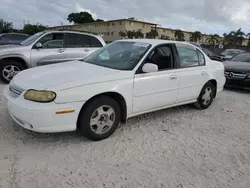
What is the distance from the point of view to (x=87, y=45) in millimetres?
7641

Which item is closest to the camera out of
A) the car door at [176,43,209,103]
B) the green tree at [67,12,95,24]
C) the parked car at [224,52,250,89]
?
the car door at [176,43,209,103]

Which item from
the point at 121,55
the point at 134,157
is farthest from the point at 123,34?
the point at 134,157

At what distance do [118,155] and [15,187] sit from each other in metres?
1.27

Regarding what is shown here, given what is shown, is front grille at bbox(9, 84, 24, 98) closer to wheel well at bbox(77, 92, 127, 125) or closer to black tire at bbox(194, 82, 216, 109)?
wheel well at bbox(77, 92, 127, 125)

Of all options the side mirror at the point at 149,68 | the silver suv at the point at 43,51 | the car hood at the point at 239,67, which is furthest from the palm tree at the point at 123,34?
the side mirror at the point at 149,68

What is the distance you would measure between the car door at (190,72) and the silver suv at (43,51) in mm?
3741

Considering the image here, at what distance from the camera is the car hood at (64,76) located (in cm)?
310

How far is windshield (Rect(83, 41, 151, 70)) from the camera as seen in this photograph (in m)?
3.85

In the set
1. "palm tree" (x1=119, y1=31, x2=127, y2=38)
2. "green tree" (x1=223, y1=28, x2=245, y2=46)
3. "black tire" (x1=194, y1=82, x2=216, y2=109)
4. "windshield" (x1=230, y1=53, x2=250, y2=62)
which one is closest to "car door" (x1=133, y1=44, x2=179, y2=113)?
→ "black tire" (x1=194, y1=82, x2=216, y2=109)

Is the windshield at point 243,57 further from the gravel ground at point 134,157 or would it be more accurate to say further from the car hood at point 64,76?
the car hood at point 64,76

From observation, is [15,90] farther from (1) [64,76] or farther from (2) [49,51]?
(2) [49,51]

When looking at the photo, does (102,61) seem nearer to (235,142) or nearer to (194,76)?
(194,76)

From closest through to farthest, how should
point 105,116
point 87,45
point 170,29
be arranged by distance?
point 105,116
point 87,45
point 170,29

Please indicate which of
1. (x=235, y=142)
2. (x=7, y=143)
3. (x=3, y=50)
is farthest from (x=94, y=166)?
(x=3, y=50)
